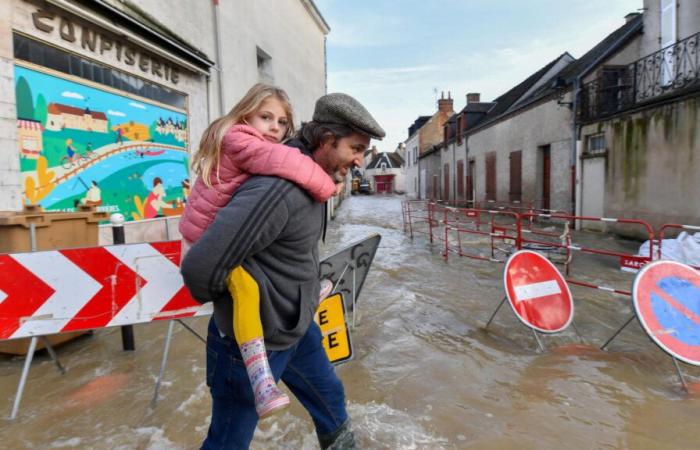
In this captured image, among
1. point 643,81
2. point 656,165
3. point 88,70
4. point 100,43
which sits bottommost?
point 656,165

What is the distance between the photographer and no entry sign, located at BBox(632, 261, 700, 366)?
3396mm

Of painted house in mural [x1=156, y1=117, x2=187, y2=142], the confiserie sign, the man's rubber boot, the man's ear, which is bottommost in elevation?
the man's rubber boot

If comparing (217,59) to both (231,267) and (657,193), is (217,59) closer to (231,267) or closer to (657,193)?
(231,267)

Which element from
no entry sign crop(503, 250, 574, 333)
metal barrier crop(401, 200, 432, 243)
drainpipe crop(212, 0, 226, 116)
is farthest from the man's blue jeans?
metal barrier crop(401, 200, 432, 243)

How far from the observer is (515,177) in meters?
20.3

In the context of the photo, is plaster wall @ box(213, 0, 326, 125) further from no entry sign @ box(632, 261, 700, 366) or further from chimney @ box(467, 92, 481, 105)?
chimney @ box(467, 92, 481, 105)

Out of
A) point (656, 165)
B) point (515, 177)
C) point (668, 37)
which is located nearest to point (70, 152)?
point (656, 165)

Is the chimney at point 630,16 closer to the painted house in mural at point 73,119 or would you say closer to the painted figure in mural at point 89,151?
the painted house in mural at point 73,119

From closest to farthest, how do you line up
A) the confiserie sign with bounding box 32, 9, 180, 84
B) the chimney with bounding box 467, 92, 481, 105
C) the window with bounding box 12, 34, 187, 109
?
the window with bounding box 12, 34, 187, 109, the confiserie sign with bounding box 32, 9, 180, 84, the chimney with bounding box 467, 92, 481, 105

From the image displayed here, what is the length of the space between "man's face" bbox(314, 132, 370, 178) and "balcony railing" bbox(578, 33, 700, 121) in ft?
37.6

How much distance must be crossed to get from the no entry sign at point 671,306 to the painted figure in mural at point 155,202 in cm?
730

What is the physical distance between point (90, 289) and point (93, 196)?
3826 millimetres

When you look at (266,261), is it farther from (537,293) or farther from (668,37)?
(668,37)

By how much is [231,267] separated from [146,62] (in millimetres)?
7441
